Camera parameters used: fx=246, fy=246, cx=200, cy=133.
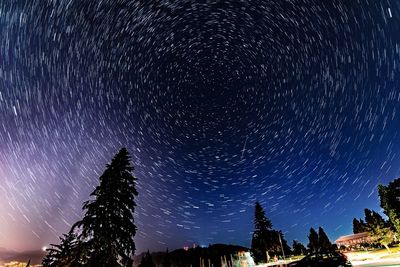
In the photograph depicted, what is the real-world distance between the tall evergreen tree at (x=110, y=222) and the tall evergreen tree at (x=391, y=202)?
152 feet

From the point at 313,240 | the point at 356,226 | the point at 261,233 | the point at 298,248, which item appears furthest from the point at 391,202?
the point at 356,226

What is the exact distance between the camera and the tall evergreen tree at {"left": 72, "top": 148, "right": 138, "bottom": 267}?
56.6 ft

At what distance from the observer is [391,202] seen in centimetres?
4497

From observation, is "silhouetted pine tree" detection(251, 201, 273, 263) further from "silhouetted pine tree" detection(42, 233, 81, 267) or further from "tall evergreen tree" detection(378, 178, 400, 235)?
"silhouetted pine tree" detection(42, 233, 81, 267)

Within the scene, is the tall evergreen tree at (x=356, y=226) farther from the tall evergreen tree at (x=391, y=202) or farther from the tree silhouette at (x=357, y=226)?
the tall evergreen tree at (x=391, y=202)

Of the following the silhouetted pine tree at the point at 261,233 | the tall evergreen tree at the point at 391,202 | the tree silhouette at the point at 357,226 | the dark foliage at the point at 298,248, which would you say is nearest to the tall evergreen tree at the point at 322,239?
the dark foliage at the point at 298,248

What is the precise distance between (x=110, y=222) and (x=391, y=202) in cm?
4985

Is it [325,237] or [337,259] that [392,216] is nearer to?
[337,259]

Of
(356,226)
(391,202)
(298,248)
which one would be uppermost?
(356,226)

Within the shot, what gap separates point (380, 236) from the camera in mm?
42750

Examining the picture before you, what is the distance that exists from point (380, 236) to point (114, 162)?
4683 centimetres

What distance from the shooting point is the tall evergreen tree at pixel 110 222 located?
679 inches

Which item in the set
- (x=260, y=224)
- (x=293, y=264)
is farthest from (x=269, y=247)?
(x=293, y=264)

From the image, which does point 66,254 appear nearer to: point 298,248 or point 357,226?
point 298,248
